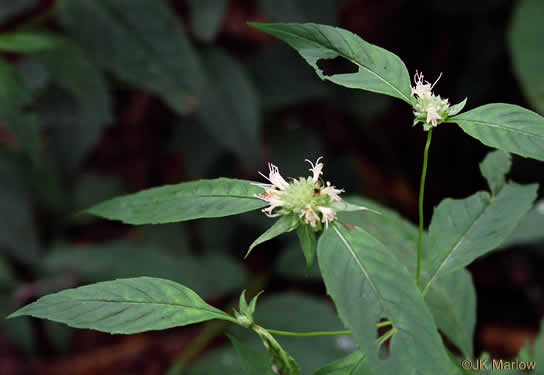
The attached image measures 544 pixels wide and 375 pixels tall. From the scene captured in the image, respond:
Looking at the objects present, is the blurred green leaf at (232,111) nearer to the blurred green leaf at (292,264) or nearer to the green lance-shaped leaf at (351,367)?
the blurred green leaf at (292,264)

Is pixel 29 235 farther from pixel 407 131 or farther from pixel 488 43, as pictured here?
pixel 488 43

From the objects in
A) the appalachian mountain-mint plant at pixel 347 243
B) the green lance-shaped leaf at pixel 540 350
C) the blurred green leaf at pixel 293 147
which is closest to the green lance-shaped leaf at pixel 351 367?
the appalachian mountain-mint plant at pixel 347 243

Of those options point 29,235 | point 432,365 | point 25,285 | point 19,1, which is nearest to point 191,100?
point 19,1

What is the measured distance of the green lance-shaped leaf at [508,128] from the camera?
2.02ft

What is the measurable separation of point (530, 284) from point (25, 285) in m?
1.99

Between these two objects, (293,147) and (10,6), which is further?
(293,147)

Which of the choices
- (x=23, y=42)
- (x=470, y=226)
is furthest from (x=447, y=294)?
(x=23, y=42)

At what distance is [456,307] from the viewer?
38.1 inches

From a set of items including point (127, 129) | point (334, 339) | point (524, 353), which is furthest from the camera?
point (127, 129)

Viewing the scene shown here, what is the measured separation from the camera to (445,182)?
2174 millimetres

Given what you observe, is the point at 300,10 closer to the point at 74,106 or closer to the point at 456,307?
the point at 74,106

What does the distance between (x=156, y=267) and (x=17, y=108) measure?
2.17 ft

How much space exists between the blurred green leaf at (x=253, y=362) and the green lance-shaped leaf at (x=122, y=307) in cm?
7

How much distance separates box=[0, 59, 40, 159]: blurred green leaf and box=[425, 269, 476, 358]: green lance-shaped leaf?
1.11m
